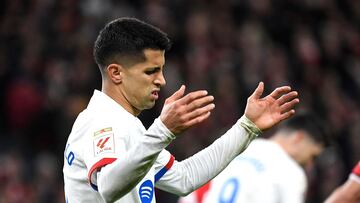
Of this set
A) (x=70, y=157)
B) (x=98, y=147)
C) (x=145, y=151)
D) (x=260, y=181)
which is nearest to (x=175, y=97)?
(x=145, y=151)

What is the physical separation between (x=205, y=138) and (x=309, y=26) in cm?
336

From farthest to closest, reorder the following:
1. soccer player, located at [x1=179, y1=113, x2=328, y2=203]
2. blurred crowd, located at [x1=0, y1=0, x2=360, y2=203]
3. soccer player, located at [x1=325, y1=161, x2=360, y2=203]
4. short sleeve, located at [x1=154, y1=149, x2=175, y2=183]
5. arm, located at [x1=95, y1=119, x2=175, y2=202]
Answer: blurred crowd, located at [x1=0, y1=0, x2=360, y2=203] < soccer player, located at [x1=179, y1=113, x2=328, y2=203] < soccer player, located at [x1=325, y1=161, x2=360, y2=203] < short sleeve, located at [x1=154, y1=149, x2=175, y2=183] < arm, located at [x1=95, y1=119, x2=175, y2=202]

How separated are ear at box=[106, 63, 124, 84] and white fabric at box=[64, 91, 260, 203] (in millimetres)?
97

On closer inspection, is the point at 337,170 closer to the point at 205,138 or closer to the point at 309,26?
the point at 205,138

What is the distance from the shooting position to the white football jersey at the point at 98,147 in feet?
12.6

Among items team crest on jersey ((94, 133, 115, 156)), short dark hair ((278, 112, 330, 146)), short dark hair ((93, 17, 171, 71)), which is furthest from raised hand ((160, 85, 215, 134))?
short dark hair ((278, 112, 330, 146))

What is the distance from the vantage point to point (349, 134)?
11.8m

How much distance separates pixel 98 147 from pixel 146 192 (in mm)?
403

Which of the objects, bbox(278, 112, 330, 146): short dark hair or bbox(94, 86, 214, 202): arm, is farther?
bbox(278, 112, 330, 146): short dark hair

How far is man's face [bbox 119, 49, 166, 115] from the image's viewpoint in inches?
160

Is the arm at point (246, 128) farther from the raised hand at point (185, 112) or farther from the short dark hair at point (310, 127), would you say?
the short dark hair at point (310, 127)

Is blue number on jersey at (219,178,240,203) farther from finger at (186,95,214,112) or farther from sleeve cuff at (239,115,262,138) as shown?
finger at (186,95,214,112)

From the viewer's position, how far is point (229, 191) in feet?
20.8

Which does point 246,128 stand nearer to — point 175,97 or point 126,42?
point 175,97
